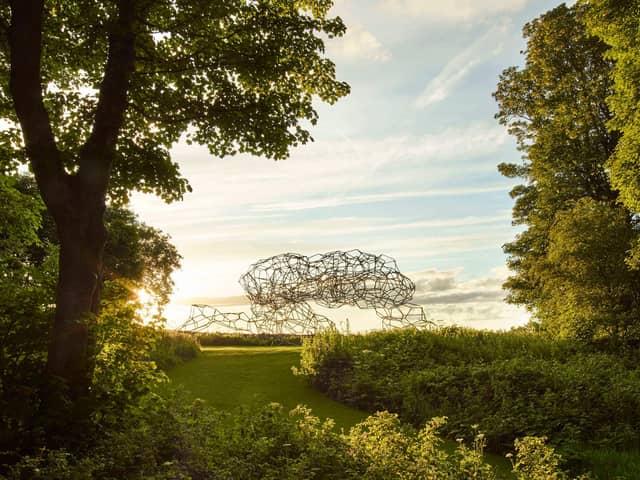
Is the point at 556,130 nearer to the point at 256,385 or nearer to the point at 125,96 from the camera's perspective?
the point at 256,385

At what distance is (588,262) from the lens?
54.0 ft

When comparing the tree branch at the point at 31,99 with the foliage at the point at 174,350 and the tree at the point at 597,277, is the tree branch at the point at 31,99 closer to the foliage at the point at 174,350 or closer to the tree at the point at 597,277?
the foliage at the point at 174,350

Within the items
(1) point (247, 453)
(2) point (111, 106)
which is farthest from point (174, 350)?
(1) point (247, 453)

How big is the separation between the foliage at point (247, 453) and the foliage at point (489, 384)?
3090 mm

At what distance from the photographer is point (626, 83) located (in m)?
14.5

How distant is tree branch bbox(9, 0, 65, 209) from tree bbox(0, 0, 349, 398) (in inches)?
0.6

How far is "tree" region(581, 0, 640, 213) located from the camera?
14.5m

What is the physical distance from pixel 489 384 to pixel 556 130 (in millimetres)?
13529


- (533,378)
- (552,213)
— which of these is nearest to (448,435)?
(533,378)

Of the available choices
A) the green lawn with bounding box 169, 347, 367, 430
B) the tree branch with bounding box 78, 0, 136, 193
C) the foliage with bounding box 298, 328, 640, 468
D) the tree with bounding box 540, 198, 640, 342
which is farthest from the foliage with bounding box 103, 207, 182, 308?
the tree with bounding box 540, 198, 640, 342

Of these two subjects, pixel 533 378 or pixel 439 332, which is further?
pixel 439 332

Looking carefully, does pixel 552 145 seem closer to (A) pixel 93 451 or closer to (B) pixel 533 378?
(B) pixel 533 378

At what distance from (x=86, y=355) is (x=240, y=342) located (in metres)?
18.5

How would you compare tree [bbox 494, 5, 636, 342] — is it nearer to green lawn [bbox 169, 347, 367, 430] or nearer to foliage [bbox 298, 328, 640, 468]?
foliage [bbox 298, 328, 640, 468]
